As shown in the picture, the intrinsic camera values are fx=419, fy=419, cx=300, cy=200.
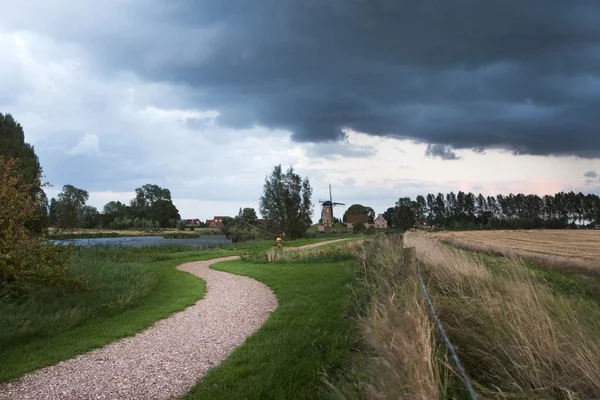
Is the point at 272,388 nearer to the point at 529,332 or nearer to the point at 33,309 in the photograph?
the point at 529,332

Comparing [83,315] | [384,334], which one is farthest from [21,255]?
[384,334]

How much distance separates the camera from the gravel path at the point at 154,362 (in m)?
5.57

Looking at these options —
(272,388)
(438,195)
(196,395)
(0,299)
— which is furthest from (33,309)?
(438,195)

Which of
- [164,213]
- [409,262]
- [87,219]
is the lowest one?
[409,262]

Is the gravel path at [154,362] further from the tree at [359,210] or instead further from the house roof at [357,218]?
the tree at [359,210]

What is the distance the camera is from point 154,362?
22.1 ft

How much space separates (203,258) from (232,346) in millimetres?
21664

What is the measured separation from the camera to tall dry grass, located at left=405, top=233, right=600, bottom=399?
2.85m

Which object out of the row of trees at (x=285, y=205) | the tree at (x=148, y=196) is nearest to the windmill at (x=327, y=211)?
the row of trees at (x=285, y=205)

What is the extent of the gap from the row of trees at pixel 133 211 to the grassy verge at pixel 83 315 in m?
86.9

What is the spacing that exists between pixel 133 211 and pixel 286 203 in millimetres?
93550

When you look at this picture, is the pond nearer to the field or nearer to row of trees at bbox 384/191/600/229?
the field

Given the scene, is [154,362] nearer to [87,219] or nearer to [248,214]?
[248,214]

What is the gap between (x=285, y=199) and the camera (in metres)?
55.7
